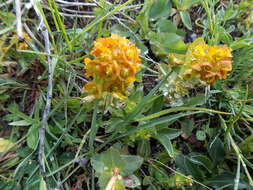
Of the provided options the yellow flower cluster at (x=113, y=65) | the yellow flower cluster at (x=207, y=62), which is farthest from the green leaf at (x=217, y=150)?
the yellow flower cluster at (x=113, y=65)

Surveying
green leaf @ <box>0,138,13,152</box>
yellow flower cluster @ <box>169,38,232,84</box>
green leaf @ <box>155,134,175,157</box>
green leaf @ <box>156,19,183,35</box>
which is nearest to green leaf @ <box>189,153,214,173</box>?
green leaf @ <box>155,134,175,157</box>

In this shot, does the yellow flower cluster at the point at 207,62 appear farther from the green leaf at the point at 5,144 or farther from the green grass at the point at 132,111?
the green leaf at the point at 5,144

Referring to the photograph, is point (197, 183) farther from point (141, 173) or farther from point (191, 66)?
point (191, 66)

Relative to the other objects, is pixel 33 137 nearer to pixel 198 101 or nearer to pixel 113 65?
pixel 113 65

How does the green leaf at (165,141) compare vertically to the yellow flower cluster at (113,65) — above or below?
below

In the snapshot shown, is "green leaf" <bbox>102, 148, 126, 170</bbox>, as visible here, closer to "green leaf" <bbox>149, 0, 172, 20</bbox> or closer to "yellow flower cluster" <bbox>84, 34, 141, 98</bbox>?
"yellow flower cluster" <bbox>84, 34, 141, 98</bbox>

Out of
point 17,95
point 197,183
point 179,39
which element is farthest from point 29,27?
point 197,183

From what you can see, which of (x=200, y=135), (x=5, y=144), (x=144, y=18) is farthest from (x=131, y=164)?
(x=144, y=18)
